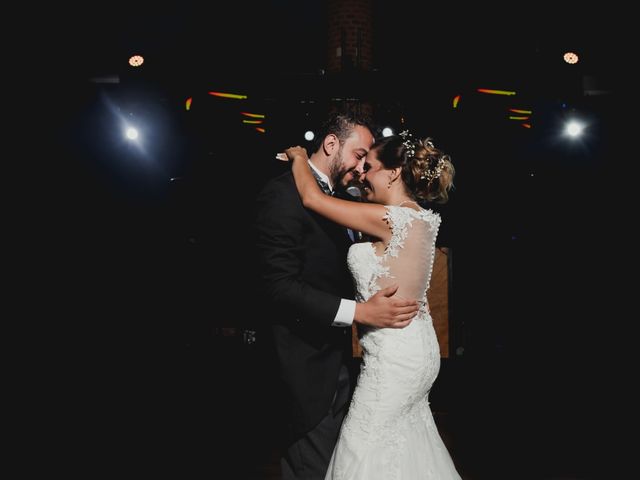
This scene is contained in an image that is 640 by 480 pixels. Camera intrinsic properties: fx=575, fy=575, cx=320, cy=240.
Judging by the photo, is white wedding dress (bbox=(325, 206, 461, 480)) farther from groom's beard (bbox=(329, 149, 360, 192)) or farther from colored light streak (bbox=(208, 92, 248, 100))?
colored light streak (bbox=(208, 92, 248, 100))

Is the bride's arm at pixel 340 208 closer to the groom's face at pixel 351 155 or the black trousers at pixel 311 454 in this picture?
the groom's face at pixel 351 155

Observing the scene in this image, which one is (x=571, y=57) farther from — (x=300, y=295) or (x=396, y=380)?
(x=300, y=295)

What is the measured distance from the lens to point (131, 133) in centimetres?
588

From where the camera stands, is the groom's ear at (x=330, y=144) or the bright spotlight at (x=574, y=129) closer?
the groom's ear at (x=330, y=144)

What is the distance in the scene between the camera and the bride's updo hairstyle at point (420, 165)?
2.15 metres

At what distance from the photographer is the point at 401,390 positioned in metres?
1.97

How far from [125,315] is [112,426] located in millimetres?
1933

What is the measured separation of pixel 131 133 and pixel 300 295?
15.1ft

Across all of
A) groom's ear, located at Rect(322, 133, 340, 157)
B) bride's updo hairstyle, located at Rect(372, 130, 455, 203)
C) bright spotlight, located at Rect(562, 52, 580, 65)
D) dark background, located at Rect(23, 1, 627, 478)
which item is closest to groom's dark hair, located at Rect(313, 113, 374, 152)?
groom's ear, located at Rect(322, 133, 340, 157)

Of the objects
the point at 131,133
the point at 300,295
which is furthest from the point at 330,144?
the point at 131,133

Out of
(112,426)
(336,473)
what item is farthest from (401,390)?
(112,426)

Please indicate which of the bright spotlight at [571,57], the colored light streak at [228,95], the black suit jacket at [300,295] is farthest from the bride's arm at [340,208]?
the bright spotlight at [571,57]

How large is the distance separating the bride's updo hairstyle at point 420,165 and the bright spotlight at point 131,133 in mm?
4265

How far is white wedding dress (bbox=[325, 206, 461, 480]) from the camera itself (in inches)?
74.6
